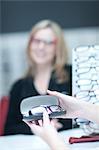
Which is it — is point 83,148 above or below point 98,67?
below

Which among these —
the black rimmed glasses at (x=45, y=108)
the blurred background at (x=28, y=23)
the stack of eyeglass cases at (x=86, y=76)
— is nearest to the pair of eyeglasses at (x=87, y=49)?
the stack of eyeglass cases at (x=86, y=76)

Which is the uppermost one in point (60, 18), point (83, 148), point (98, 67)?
point (60, 18)

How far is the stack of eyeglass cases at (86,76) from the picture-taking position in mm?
989

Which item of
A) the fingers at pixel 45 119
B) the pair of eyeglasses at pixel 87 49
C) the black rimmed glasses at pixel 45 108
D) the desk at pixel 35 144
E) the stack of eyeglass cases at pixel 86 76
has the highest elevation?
the pair of eyeglasses at pixel 87 49

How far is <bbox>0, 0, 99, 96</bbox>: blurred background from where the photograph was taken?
8.95 feet

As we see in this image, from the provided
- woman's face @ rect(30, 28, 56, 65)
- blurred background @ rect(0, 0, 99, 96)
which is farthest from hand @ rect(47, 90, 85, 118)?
blurred background @ rect(0, 0, 99, 96)

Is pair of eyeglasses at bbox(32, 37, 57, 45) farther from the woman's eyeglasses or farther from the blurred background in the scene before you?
the blurred background

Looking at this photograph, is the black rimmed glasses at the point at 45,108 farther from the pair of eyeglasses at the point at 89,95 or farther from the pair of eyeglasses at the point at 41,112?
the pair of eyeglasses at the point at 89,95

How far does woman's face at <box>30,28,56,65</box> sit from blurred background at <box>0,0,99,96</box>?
2.00 ft

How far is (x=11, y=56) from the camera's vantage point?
2750mm

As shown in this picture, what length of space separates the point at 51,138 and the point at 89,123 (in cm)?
23

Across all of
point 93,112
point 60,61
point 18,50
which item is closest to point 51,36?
point 60,61

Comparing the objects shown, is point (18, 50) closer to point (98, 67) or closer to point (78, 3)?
point (78, 3)

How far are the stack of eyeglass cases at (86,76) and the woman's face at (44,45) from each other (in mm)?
989
